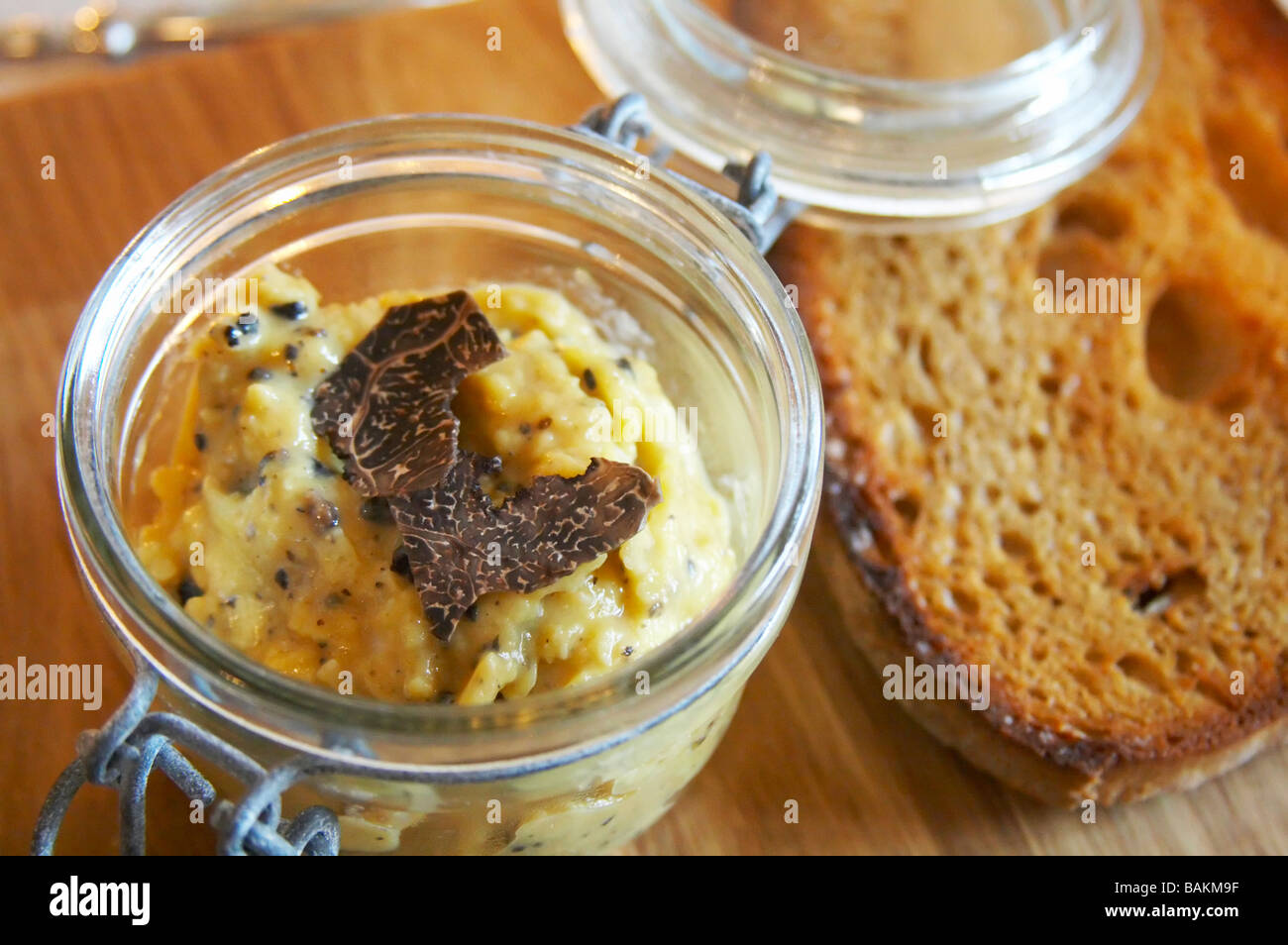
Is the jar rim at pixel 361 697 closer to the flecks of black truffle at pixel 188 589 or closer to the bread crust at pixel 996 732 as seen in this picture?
the flecks of black truffle at pixel 188 589

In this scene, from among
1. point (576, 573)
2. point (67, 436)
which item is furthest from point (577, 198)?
point (67, 436)

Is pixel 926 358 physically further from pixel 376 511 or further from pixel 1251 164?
pixel 376 511

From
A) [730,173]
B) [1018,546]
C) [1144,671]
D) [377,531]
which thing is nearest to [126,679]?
[377,531]

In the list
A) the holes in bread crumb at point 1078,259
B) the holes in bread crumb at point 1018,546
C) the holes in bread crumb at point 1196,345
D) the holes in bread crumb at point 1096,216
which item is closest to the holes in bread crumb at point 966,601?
the holes in bread crumb at point 1018,546

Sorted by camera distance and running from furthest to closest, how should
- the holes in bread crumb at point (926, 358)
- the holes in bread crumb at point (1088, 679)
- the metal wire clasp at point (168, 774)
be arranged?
1. the holes in bread crumb at point (926, 358)
2. the holes in bread crumb at point (1088, 679)
3. the metal wire clasp at point (168, 774)

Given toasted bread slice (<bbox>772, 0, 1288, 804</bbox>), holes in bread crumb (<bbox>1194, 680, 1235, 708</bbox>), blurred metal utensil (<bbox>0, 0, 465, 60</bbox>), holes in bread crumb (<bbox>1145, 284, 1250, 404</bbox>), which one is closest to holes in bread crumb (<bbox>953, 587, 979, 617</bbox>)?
toasted bread slice (<bbox>772, 0, 1288, 804</bbox>)

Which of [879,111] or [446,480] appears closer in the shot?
[446,480]

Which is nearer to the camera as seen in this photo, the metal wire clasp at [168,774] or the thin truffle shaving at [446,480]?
the metal wire clasp at [168,774]
